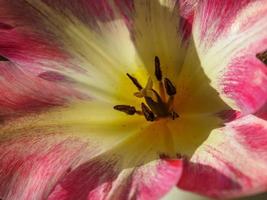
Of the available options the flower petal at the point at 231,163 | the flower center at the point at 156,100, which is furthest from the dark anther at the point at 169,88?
the flower petal at the point at 231,163

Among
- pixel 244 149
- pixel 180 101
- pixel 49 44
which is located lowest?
pixel 244 149

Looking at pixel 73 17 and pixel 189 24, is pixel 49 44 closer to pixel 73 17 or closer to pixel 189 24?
pixel 73 17

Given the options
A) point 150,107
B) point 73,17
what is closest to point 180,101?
point 150,107

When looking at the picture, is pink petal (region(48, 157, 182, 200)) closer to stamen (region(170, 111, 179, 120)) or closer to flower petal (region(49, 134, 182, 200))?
flower petal (region(49, 134, 182, 200))

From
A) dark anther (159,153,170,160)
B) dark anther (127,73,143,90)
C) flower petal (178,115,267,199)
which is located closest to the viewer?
flower petal (178,115,267,199)

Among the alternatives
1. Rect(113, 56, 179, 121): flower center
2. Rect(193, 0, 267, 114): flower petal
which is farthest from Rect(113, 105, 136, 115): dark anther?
Rect(193, 0, 267, 114): flower petal

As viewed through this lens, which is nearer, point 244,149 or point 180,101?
point 244,149

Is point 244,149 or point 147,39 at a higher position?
point 147,39

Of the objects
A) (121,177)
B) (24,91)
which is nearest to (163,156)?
(121,177)
